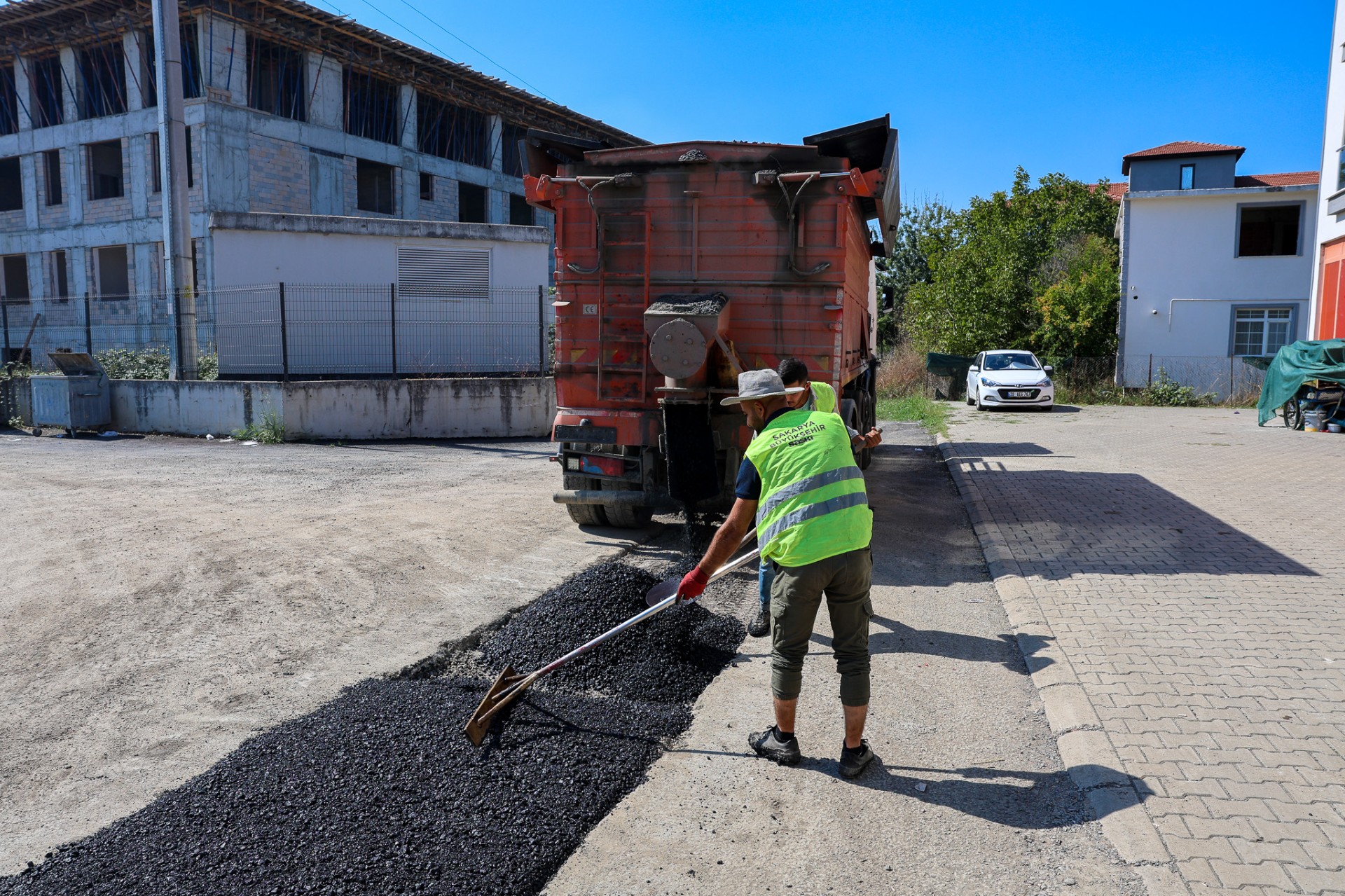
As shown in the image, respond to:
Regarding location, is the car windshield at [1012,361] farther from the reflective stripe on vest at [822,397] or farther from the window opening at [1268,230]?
the reflective stripe on vest at [822,397]

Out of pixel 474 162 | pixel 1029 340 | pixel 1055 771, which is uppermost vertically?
pixel 474 162

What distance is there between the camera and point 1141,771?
12.0ft

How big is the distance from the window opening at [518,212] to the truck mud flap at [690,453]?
97.1ft

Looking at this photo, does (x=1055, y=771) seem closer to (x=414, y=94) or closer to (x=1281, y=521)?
(x=1281, y=521)

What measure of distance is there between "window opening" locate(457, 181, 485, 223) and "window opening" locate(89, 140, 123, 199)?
10.6 metres

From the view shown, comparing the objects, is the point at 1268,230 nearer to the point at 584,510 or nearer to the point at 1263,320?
the point at 1263,320

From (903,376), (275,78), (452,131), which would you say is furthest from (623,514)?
(452,131)

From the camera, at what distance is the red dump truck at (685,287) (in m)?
7.10

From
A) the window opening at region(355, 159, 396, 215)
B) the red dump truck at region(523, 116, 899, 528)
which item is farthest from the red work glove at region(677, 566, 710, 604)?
the window opening at region(355, 159, 396, 215)

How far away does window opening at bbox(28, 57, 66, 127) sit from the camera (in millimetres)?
28000

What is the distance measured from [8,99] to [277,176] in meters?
11.4

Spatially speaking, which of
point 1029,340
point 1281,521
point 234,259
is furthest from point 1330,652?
point 1029,340

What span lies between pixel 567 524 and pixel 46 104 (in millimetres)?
29363

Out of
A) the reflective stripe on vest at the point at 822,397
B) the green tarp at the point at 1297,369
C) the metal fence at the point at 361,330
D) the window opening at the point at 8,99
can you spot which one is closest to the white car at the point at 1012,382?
the green tarp at the point at 1297,369
